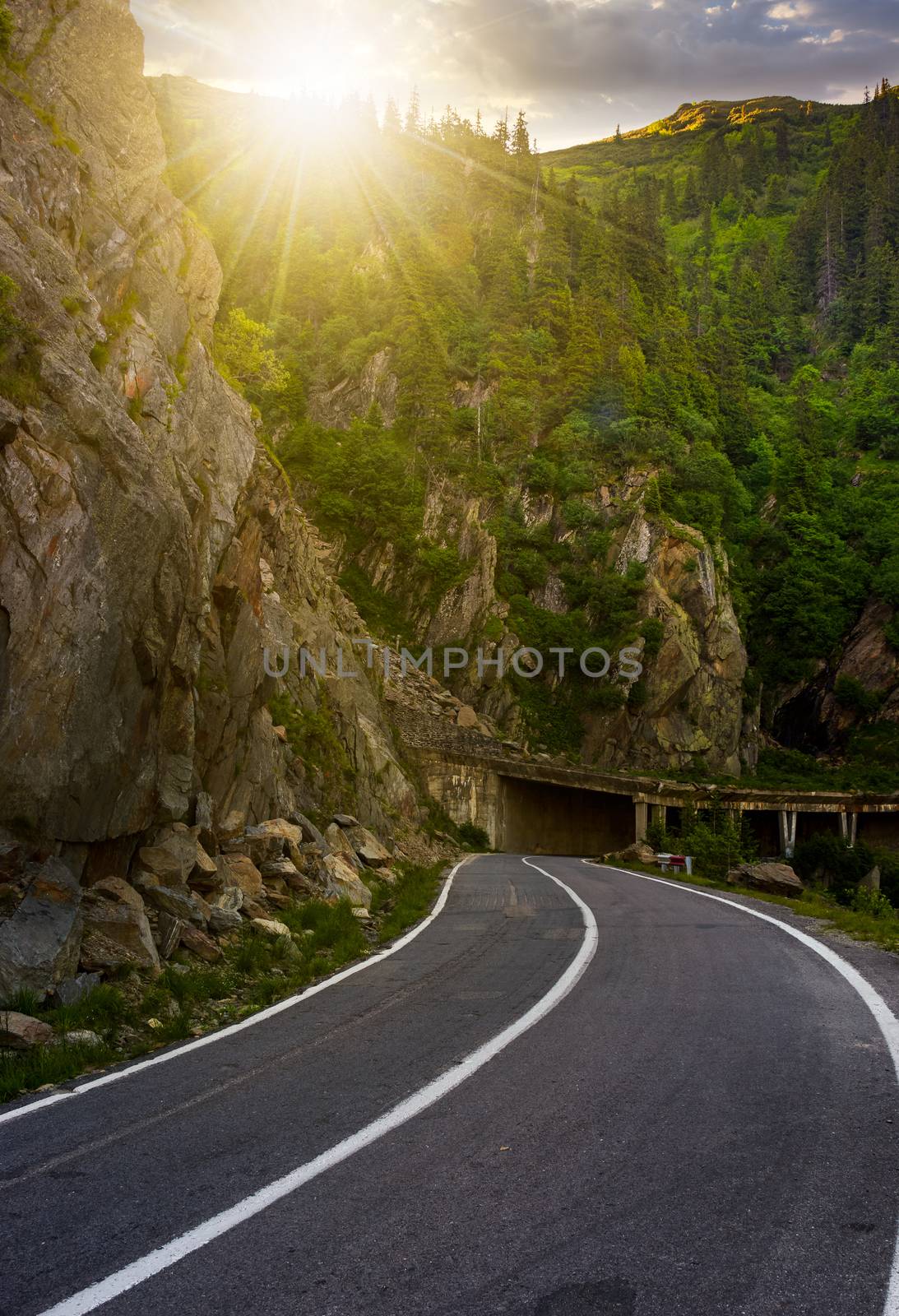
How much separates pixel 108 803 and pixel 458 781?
3263 cm

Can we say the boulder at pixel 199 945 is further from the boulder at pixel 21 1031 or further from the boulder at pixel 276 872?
the boulder at pixel 276 872

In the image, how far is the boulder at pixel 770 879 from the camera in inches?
748

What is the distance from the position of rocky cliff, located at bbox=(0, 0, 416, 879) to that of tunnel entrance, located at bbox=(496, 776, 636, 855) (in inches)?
885

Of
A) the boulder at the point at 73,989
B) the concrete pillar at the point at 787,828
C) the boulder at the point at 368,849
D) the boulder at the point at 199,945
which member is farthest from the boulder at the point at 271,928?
the concrete pillar at the point at 787,828

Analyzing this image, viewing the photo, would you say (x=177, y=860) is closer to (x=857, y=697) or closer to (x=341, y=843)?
(x=341, y=843)

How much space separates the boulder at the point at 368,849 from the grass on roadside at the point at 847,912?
24.4 feet

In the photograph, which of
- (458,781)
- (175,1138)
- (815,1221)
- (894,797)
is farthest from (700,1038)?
(894,797)

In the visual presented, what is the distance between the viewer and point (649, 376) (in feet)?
236

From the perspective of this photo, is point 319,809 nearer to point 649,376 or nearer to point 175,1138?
point 175,1138

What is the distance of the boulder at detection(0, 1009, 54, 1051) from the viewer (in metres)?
6.04

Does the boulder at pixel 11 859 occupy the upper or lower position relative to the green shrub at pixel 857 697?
lower

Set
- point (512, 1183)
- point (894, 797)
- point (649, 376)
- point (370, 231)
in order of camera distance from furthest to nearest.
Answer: point (370, 231) → point (649, 376) → point (894, 797) → point (512, 1183)

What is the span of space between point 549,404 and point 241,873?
207ft

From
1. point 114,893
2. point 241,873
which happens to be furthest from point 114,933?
point 241,873
